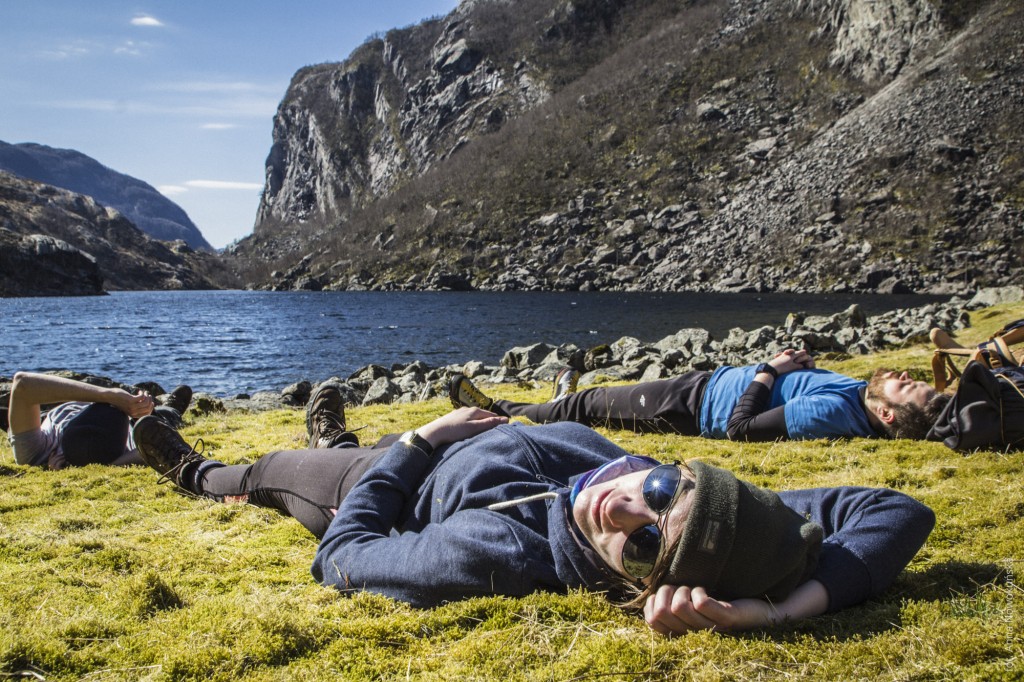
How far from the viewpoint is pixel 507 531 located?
3316 millimetres

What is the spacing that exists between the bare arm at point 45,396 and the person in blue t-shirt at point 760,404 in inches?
149

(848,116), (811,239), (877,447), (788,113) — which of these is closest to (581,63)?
(788,113)

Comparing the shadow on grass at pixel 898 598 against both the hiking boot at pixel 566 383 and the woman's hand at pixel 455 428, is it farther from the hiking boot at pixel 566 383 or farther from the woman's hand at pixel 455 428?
the hiking boot at pixel 566 383

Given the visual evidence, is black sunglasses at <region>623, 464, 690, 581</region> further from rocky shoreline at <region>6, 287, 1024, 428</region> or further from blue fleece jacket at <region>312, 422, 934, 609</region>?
rocky shoreline at <region>6, 287, 1024, 428</region>

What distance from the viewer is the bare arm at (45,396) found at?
20.8ft

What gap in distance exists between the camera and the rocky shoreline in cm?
1455

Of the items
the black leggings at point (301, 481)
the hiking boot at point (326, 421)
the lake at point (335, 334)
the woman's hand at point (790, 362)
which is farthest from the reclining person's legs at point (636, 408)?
the lake at point (335, 334)

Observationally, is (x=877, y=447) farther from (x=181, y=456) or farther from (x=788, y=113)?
(x=788, y=113)

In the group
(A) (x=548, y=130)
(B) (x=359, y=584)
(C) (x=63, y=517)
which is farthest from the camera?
(A) (x=548, y=130)

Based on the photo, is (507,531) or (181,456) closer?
(507,531)

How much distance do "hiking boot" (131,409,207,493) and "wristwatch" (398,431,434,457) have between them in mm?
3261

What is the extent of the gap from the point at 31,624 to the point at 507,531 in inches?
103

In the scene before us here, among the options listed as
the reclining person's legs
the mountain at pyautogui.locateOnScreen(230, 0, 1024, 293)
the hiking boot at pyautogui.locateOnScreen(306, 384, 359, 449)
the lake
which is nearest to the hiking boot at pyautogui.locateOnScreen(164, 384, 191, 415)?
the hiking boot at pyautogui.locateOnScreen(306, 384, 359, 449)

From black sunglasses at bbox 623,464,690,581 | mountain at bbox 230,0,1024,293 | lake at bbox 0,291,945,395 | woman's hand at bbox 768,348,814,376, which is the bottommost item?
lake at bbox 0,291,945,395
